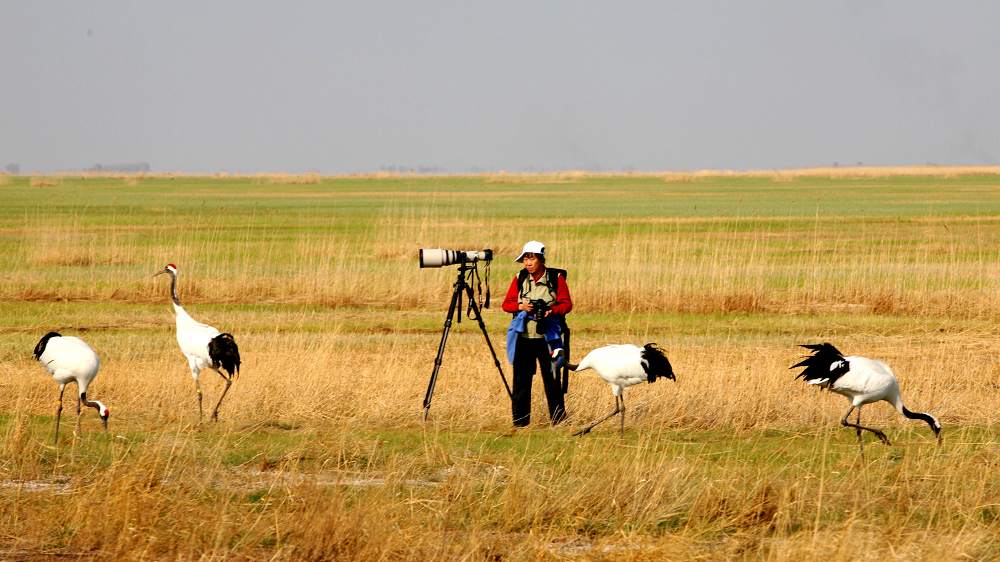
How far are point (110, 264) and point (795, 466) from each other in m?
24.7

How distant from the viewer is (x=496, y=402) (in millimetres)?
13234

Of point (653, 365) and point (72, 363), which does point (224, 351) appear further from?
point (653, 365)

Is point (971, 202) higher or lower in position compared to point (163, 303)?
higher

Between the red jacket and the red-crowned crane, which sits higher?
the red jacket

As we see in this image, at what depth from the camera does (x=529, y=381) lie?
11.5 meters

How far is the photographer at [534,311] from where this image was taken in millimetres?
10969

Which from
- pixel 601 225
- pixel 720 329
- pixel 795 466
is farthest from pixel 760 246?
pixel 795 466

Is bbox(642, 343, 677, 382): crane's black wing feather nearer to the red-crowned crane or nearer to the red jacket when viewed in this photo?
the red jacket

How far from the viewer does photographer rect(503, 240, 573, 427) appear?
1097 centimetres

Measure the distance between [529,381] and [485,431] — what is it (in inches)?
23.8

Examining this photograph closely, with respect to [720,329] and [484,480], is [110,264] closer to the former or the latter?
[720,329]

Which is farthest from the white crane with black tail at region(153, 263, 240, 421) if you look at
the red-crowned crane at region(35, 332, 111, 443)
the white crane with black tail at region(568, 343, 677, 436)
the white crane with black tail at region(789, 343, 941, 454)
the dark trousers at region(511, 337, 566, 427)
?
the white crane with black tail at region(789, 343, 941, 454)

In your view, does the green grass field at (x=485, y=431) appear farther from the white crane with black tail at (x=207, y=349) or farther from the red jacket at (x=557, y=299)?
the red jacket at (x=557, y=299)

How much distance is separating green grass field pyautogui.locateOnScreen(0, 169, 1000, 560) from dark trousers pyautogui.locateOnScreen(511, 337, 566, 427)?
22 centimetres
